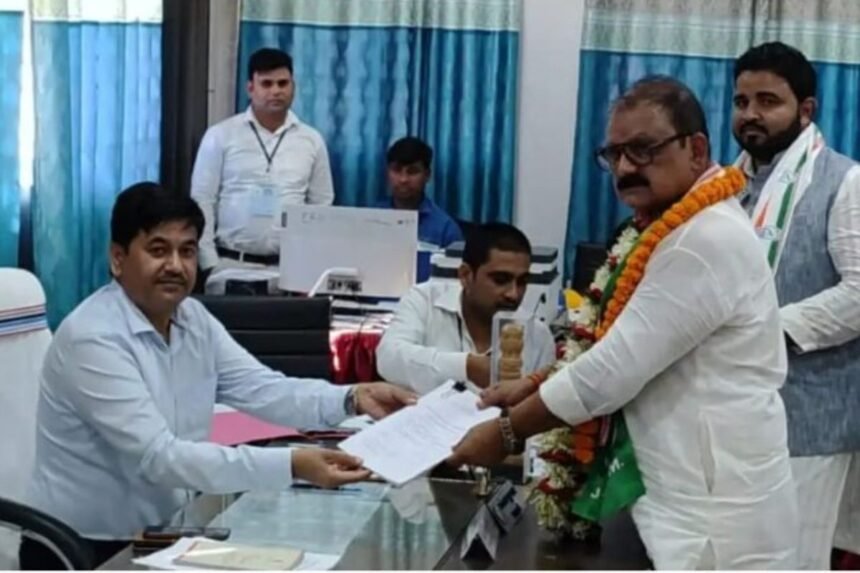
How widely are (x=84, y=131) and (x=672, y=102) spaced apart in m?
4.04

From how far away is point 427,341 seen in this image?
145 inches

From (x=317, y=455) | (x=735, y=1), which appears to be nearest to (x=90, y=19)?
(x=735, y=1)

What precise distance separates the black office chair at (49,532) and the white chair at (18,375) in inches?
19.7

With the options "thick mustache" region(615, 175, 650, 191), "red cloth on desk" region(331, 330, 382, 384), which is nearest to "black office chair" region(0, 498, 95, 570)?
"thick mustache" region(615, 175, 650, 191)

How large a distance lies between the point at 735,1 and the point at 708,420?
14.4ft

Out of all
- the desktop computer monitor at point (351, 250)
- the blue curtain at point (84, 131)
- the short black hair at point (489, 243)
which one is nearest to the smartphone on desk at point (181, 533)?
the short black hair at point (489, 243)

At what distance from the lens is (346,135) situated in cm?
648

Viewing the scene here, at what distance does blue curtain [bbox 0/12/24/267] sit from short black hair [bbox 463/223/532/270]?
8.20 feet

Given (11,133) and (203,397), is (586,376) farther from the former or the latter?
(11,133)

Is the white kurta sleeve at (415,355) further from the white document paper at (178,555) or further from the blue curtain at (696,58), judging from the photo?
the blue curtain at (696,58)

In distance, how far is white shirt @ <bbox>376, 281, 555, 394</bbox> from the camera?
3462 mm

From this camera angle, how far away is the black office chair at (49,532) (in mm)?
2400

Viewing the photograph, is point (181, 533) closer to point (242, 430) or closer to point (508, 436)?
point (508, 436)

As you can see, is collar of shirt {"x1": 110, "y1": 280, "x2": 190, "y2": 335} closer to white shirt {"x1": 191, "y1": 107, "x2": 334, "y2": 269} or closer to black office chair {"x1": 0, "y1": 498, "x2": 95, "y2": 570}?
black office chair {"x1": 0, "y1": 498, "x2": 95, "y2": 570}
